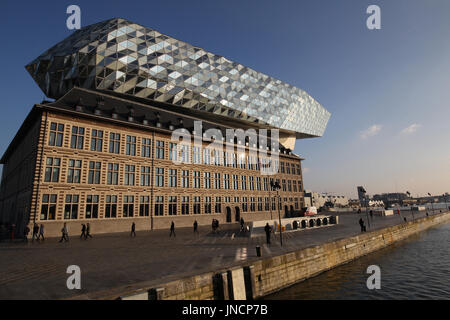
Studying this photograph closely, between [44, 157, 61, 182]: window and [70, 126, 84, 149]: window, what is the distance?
8.59 ft

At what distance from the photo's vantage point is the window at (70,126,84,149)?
31661 mm

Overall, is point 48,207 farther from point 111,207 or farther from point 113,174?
point 113,174

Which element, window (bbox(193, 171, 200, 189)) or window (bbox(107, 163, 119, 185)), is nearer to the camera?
window (bbox(107, 163, 119, 185))

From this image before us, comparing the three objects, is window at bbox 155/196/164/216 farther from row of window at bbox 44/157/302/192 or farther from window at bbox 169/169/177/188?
window at bbox 169/169/177/188

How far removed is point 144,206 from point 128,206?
2.39 m

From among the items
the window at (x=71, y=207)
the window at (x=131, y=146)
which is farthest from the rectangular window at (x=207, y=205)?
the window at (x=71, y=207)

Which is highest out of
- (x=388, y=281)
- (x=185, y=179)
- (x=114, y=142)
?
(x=114, y=142)

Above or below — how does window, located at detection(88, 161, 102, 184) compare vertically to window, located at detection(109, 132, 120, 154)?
below

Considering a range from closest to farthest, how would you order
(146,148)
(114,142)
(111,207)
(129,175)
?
(111,207) < (114,142) < (129,175) < (146,148)

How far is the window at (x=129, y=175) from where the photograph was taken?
35.7 m

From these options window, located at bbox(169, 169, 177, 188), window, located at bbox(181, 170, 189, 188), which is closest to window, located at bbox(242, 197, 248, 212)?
window, located at bbox(181, 170, 189, 188)

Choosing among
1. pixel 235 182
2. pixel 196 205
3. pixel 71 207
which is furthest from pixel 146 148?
pixel 235 182

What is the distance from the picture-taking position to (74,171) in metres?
31.1

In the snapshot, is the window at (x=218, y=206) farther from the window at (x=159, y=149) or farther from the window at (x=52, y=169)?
→ the window at (x=52, y=169)
